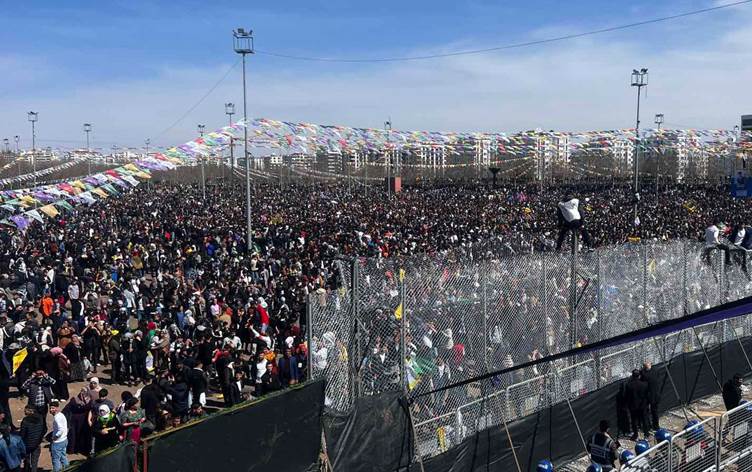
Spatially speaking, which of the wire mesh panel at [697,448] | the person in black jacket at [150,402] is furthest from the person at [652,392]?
the person in black jacket at [150,402]

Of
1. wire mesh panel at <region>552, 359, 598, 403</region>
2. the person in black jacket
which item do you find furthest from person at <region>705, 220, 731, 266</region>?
the person in black jacket

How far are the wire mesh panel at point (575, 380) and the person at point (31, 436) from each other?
20.7 ft

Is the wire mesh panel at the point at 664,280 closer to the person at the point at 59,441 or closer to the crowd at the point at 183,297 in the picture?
the crowd at the point at 183,297

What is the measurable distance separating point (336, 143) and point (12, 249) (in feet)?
66.4

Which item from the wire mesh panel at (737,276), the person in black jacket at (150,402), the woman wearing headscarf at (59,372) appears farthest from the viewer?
the wire mesh panel at (737,276)

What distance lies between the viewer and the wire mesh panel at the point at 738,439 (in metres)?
6.92

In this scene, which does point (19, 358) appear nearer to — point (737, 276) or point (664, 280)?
point (664, 280)

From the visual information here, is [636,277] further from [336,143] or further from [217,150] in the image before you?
[336,143]

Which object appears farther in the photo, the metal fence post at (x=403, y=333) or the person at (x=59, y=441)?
the person at (x=59, y=441)

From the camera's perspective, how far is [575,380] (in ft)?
29.9

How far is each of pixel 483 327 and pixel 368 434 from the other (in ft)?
6.20

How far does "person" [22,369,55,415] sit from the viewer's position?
29.0ft

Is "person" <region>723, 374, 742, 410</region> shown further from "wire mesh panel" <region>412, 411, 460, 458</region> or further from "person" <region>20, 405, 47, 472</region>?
"person" <region>20, 405, 47, 472</region>

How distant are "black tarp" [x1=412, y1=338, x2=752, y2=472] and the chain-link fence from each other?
138mm
